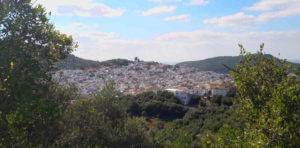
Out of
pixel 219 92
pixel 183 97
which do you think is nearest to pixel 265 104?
pixel 219 92

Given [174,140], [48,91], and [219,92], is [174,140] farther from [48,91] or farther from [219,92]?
[219,92]

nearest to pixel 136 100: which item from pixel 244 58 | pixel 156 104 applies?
pixel 156 104

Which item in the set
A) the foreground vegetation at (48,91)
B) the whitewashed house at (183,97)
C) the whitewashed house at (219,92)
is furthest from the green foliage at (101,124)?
the whitewashed house at (183,97)

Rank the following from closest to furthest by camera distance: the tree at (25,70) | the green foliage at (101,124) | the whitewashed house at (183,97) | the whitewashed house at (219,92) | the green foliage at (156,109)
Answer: the tree at (25,70) < the green foliage at (101,124) < the green foliage at (156,109) < the whitewashed house at (219,92) < the whitewashed house at (183,97)

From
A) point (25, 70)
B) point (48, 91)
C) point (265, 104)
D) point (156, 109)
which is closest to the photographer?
point (25, 70)

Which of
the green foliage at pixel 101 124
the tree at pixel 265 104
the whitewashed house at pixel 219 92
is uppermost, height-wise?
the tree at pixel 265 104

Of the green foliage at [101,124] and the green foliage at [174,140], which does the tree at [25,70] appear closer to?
the green foliage at [101,124]

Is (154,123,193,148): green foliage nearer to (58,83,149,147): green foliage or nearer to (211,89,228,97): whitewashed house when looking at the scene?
(58,83,149,147): green foliage
